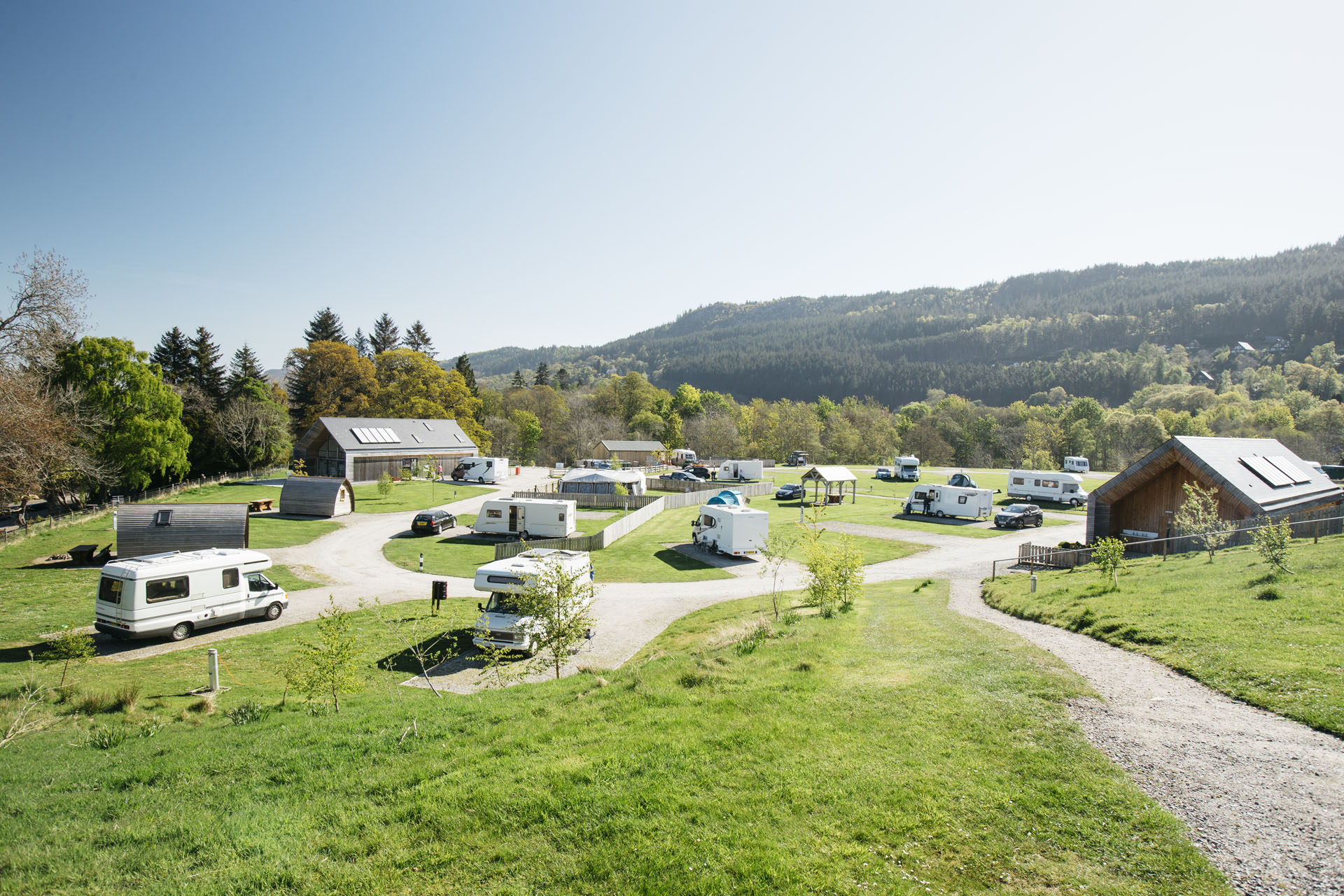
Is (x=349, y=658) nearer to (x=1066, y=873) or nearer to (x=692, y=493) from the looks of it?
(x=1066, y=873)

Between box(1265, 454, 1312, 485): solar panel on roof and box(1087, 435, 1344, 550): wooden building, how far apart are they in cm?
4

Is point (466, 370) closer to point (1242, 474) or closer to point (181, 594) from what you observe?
point (181, 594)

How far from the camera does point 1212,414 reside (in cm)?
8638

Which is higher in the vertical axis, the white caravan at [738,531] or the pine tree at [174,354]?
the pine tree at [174,354]

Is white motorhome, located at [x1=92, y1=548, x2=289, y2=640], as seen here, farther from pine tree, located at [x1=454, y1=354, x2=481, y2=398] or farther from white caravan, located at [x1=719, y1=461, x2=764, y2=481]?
pine tree, located at [x1=454, y1=354, x2=481, y2=398]

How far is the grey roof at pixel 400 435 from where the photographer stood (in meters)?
52.3

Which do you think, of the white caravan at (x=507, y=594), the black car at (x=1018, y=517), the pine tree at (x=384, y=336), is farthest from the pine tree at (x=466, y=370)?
the white caravan at (x=507, y=594)

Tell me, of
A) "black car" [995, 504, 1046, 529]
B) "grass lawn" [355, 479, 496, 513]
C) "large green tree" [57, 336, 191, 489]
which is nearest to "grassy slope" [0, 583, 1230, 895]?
"black car" [995, 504, 1046, 529]

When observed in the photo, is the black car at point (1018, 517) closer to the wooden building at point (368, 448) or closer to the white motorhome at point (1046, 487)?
the white motorhome at point (1046, 487)

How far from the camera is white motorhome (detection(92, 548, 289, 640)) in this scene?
1617cm

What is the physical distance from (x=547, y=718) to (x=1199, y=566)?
18.4 metres

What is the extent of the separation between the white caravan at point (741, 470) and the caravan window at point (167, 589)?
4855 centimetres

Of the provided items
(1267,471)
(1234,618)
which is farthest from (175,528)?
(1267,471)

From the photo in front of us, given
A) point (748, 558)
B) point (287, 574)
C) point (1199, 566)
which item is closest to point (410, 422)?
point (287, 574)
